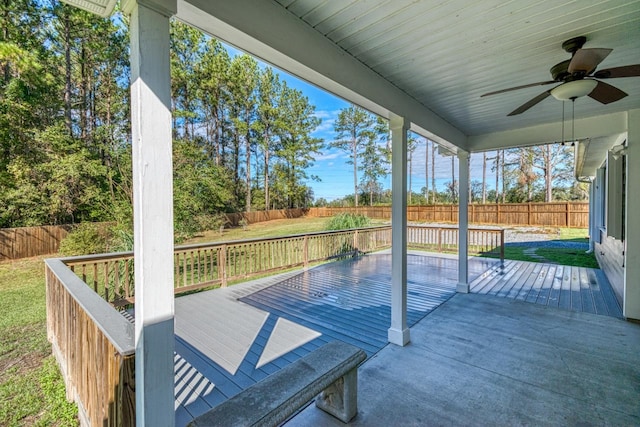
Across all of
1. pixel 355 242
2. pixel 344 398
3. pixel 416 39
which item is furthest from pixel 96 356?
pixel 355 242

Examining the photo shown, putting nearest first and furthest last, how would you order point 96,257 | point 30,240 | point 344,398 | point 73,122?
point 344,398, point 96,257, point 30,240, point 73,122

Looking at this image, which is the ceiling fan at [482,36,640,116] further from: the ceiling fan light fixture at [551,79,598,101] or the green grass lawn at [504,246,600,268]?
the green grass lawn at [504,246,600,268]

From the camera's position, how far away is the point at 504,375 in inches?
99.5

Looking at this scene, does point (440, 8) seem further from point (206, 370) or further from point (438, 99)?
point (206, 370)

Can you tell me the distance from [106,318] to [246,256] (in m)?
4.17

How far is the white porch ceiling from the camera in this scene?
1.67 m

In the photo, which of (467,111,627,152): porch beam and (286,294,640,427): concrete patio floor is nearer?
(286,294,640,427): concrete patio floor

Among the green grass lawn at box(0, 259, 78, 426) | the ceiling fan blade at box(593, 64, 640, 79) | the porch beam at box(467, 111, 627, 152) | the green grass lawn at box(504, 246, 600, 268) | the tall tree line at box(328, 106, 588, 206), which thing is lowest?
the green grass lawn at box(0, 259, 78, 426)

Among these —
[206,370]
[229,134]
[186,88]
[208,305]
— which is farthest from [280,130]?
[206,370]

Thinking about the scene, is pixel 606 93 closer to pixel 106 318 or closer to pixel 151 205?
pixel 151 205

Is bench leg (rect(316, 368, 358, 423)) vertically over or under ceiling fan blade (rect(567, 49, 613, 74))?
under

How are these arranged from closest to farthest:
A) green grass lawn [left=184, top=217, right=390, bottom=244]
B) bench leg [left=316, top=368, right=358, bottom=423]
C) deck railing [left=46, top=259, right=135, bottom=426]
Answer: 1. deck railing [left=46, top=259, right=135, bottom=426]
2. bench leg [left=316, top=368, right=358, bottom=423]
3. green grass lawn [left=184, top=217, right=390, bottom=244]

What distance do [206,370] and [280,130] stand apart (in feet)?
55.0

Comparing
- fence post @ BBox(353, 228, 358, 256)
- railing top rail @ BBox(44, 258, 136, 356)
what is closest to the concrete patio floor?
railing top rail @ BBox(44, 258, 136, 356)
